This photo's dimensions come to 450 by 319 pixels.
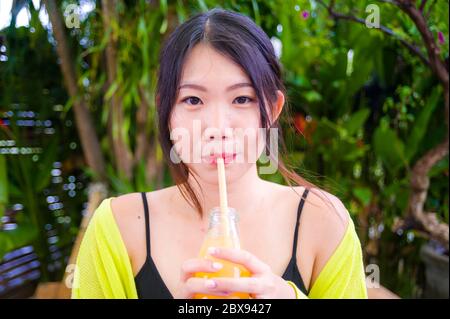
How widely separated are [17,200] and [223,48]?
5.12 feet

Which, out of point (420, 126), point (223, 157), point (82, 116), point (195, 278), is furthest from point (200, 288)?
point (82, 116)

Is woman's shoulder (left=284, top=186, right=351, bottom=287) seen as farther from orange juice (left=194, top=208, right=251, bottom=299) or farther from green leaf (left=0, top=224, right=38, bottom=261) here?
green leaf (left=0, top=224, right=38, bottom=261)

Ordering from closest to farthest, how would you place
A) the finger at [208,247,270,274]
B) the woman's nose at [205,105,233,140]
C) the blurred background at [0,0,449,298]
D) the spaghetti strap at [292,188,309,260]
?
the finger at [208,247,270,274], the woman's nose at [205,105,233,140], the spaghetti strap at [292,188,309,260], the blurred background at [0,0,449,298]

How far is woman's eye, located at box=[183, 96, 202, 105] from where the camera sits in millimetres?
502

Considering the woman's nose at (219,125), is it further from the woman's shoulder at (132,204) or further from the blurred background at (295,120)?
the blurred background at (295,120)

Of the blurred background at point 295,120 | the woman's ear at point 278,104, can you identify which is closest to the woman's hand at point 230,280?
the woman's ear at point 278,104

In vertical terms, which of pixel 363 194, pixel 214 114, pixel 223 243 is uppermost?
pixel 214 114

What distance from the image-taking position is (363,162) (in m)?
1.76

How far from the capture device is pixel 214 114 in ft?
1.60

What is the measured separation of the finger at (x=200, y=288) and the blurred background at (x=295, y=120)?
94 cm

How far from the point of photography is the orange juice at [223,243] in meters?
0.38

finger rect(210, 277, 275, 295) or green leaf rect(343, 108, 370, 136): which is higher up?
green leaf rect(343, 108, 370, 136)

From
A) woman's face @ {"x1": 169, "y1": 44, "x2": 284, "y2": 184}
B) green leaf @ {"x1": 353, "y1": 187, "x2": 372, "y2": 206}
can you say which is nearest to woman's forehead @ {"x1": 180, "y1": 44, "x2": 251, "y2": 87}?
woman's face @ {"x1": 169, "y1": 44, "x2": 284, "y2": 184}

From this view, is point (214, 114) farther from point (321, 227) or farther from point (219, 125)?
point (321, 227)
